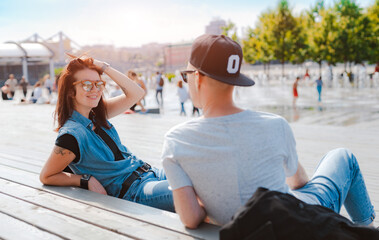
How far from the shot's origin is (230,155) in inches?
63.1

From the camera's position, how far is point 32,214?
215 centimetres

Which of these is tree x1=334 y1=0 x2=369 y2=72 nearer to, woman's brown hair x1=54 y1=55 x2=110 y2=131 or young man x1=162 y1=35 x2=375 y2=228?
woman's brown hair x1=54 y1=55 x2=110 y2=131

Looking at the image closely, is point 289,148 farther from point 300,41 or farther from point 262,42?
→ point 262,42

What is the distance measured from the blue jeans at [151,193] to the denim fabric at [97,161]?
3.8 inches

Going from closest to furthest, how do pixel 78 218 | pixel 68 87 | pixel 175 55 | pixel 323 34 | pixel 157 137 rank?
pixel 78 218 → pixel 68 87 → pixel 157 137 → pixel 323 34 → pixel 175 55

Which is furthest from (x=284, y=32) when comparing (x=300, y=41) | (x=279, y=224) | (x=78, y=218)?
(x=279, y=224)

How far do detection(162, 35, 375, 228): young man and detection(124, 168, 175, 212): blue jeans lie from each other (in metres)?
0.58

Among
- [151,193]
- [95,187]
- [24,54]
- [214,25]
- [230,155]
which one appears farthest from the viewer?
[214,25]

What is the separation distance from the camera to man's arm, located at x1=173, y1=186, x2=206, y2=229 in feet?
5.58

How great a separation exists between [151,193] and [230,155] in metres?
0.94

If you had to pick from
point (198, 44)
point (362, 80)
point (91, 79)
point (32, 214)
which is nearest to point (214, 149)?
point (198, 44)

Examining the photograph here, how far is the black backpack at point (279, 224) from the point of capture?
4.42 feet

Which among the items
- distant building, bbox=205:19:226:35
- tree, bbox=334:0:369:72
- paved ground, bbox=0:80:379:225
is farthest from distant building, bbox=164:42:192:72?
paved ground, bbox=0:80:379:225

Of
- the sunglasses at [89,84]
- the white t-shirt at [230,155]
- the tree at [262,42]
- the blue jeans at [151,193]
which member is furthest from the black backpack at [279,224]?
the tree at [262,42]
